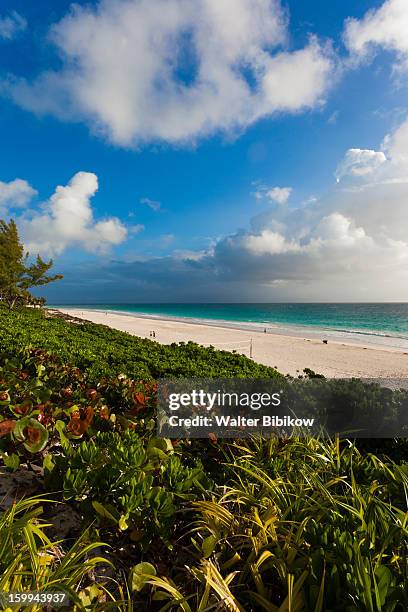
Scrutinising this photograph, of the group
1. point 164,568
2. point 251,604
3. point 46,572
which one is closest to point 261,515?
point 251,604

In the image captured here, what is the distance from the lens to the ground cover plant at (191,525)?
1354 millimetres

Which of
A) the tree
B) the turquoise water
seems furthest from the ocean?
the tree

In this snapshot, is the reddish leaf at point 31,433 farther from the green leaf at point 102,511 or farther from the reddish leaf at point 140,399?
the reddish leaf at point 140,399

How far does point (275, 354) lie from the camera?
2248 centimetres

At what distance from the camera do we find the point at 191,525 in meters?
1.97

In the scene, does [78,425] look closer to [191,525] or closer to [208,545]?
[191,525]

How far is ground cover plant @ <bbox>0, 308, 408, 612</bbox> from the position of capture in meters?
1.35

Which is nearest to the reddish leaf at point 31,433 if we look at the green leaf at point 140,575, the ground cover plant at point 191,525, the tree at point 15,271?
the ground cover plant at point 191,525

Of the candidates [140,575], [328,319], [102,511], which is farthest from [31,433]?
[328,319]

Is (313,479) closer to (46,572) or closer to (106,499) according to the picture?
(106,499)

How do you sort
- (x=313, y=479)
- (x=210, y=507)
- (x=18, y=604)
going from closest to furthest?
(x=18, y=604) → (x=210, y=507) → (x=313, y=479)

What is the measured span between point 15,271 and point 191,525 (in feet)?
101

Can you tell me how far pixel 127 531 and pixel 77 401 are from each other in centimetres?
149

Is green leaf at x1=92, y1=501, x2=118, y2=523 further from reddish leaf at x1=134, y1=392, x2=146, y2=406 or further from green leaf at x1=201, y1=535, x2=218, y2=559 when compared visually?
reddish leaf at x1=134, y1=392, x2=146, y2=406
